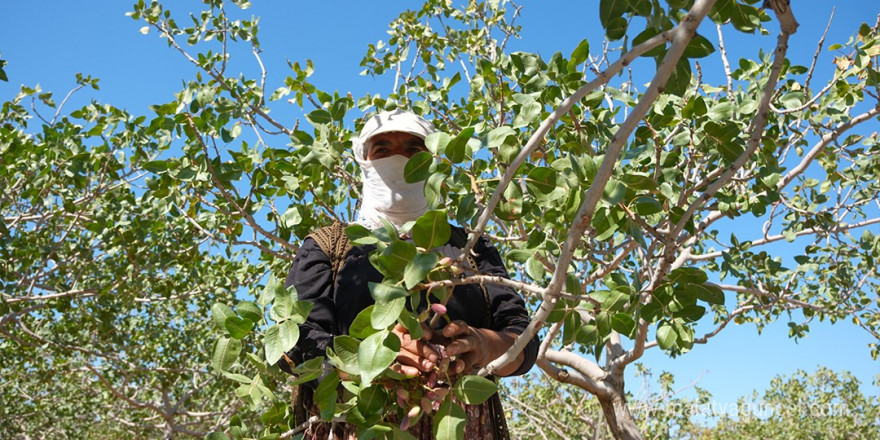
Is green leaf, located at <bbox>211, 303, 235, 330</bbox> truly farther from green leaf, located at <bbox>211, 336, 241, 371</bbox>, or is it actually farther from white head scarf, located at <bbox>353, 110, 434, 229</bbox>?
white head scarf, located at <bbox>353, 110, 434, 229</bbox>

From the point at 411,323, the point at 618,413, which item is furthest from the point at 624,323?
the point at 618,413

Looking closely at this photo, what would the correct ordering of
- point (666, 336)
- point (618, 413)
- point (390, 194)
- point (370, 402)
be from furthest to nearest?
point (618, 413) → point (390, 194) → point (666, 336) → point (370, 402)

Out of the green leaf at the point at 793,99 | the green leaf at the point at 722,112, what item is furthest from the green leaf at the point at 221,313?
the green leaf at the point at 793,99

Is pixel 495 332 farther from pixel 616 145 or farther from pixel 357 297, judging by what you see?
pixel 616 145

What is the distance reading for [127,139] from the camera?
3658 mm

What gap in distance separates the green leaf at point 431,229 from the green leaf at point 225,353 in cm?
38

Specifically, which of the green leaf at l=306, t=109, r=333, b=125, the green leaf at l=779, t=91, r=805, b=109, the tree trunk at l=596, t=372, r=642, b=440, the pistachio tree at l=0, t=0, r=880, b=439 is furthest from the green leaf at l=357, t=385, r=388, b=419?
the tree trunk at l=596, t=372, r=642, b=440

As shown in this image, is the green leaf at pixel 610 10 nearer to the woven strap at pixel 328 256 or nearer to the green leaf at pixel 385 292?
the green leaf at pixel 385 292

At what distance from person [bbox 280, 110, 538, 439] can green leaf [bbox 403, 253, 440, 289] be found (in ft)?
0.99

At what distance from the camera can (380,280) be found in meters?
1.81

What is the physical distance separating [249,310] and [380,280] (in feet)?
2.00

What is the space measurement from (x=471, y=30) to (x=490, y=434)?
13.2ft

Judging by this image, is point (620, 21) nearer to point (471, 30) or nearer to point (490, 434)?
point (490, 434)

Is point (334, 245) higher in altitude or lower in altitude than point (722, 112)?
lower
